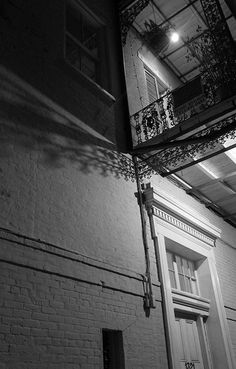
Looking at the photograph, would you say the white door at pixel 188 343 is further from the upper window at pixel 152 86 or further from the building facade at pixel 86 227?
the upper window at pixel 152 86

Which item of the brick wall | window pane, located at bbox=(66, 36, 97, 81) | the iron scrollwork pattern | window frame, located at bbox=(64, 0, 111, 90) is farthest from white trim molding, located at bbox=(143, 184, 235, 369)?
window pane, located at bbox=(66, 36, 97, 81)

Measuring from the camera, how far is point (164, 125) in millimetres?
7270

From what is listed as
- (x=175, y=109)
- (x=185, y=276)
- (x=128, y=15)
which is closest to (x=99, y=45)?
(x=128, y=15)

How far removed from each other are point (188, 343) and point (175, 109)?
4.70 metres

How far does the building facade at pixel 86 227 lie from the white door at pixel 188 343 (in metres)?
0.04

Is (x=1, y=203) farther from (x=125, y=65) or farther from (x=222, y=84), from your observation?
(x=125, y=65)

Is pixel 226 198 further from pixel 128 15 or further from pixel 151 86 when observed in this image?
pixel 128 15

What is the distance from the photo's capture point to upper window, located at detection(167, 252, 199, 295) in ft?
25.2

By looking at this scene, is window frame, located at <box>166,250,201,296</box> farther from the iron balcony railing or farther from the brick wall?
the iron balcony railing

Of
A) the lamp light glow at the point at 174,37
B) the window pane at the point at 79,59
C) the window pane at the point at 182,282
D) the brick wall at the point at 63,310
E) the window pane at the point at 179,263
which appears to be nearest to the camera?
the brick wall at the point at 63,310

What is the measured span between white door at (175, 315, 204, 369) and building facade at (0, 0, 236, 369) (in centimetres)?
4

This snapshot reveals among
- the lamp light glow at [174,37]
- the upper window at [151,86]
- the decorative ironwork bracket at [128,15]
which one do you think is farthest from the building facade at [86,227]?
the lamp light glow at [174,37]

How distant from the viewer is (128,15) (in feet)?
30.3

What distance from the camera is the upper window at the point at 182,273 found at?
7.68m
